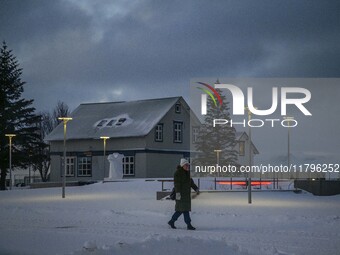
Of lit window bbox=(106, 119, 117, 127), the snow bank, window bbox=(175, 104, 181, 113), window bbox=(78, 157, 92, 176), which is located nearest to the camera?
the snow bank

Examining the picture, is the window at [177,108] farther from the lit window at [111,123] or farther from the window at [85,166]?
the window at [85,166]

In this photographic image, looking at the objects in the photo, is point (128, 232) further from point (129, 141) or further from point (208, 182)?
point (129, 141)

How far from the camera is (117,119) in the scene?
5919 centimetres

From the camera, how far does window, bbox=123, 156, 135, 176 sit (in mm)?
55094

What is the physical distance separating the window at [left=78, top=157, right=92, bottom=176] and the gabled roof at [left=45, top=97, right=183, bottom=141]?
2245 mm

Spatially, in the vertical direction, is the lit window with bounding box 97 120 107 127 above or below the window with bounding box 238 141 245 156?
above

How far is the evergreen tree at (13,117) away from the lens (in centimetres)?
5894

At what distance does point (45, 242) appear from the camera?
1263cm

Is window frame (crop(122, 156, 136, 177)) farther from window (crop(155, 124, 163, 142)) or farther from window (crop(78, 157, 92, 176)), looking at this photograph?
window (crop(78, 157, 92, 176))

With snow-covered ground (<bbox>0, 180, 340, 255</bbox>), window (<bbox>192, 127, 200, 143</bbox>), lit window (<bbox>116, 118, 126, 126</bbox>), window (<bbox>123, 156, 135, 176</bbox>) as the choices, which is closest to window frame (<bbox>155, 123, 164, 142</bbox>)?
window (<bbox>123, 156, 135, 176</bbox>)

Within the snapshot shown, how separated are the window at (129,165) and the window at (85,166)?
4.46 metres

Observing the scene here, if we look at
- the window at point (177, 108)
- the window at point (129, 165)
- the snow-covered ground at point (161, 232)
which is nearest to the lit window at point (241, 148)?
the window at point (177, 108)

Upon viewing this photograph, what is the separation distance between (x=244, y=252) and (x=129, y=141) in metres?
45.9

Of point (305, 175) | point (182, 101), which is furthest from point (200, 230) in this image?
point (182, 101)
